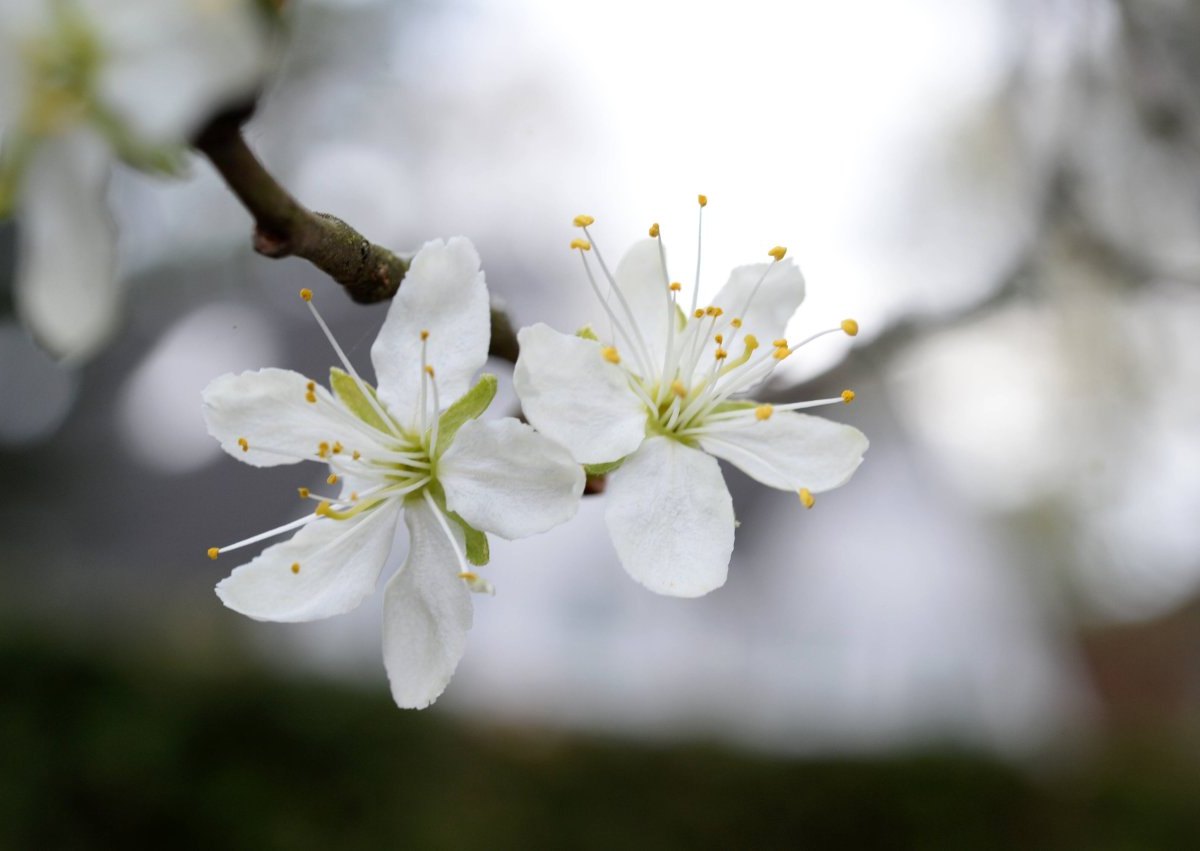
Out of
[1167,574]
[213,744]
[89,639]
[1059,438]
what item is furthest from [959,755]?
[89,639]

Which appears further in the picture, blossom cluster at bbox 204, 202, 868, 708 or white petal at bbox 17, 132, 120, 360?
blossom cluster at bbox 204, 202, 868, 708

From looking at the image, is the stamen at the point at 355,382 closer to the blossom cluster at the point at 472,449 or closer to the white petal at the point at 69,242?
the blossom cluster at the point at 472,449

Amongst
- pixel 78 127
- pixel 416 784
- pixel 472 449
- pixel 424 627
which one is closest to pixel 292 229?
pixel 78 127

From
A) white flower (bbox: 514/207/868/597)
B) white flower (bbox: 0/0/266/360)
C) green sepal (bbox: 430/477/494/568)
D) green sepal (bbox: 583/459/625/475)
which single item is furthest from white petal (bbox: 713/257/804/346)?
white flower (bbox: 0/0/266/360)

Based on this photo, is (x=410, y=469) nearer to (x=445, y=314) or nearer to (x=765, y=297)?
(x=445, y=314)

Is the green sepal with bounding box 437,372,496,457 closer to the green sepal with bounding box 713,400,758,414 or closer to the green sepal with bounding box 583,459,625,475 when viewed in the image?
the green sepal with bounding box 583,459,625,475

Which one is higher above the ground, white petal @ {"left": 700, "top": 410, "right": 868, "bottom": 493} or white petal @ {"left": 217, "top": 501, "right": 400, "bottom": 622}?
white petal @ {"left": 217, "top": 501, "right": 400, "bottom": 622}

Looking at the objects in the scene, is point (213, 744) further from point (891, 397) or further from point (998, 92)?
point (998, 92)
